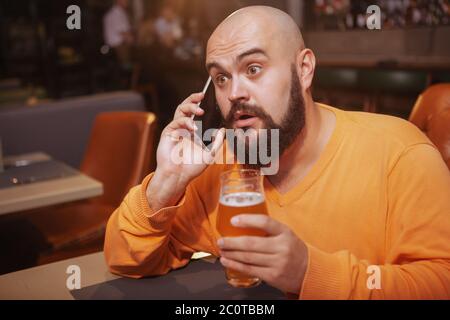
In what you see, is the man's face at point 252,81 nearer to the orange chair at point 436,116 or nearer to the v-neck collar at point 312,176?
the v-neck collar at point 312,176

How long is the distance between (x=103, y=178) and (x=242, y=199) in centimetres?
210

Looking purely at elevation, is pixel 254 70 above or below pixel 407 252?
above

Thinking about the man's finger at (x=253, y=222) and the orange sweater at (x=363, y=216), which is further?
the orange sweater at (x=363, y=216)

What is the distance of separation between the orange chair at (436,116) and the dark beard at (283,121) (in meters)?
0.56

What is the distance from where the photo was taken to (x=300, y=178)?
1.34 meters

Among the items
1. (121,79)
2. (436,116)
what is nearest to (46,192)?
(436,116)

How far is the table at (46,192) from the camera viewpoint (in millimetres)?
2014

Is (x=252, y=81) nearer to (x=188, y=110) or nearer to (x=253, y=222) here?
(x=188, y=110)

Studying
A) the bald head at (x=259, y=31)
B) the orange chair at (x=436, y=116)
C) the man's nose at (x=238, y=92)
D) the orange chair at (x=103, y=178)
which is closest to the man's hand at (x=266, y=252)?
the man's nose at (x=238, y=92)

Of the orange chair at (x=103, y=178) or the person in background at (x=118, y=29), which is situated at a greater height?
the person in background at (x=118, y=29)

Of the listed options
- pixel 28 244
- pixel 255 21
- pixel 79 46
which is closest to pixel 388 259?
pixel 255 21

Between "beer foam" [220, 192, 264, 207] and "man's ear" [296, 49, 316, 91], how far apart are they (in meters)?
0.47

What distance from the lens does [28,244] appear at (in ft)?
8.51
